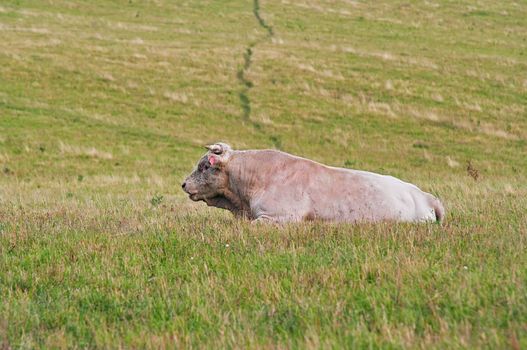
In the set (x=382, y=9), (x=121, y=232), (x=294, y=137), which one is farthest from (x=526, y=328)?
(x=382, y=9)

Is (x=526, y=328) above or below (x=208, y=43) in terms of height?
above

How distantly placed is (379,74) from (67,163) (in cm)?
1807

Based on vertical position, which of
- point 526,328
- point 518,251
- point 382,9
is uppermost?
point 526,328

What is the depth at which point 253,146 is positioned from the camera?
31125 mm

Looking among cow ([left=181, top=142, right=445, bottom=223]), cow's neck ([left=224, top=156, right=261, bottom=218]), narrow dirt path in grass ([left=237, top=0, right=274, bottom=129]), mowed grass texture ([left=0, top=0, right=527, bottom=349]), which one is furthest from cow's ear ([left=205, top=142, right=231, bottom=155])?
narrow dirt path in grass ([left=237, top=0, right=274, bottom=129])

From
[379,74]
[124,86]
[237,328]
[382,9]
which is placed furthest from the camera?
[382,9]

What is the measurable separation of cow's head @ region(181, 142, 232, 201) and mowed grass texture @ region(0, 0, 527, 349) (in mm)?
483

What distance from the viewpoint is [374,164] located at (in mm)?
29453

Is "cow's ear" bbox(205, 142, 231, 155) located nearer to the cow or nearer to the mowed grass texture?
the cow

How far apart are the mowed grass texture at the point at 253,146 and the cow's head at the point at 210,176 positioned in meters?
0.48

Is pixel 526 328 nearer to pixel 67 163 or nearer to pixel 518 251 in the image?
pixel 518 251

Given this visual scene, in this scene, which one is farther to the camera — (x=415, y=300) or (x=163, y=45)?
(x=163, y=45)

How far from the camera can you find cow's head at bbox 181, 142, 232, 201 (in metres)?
13.3

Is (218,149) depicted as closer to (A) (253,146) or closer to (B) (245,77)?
(A) (253,146)
